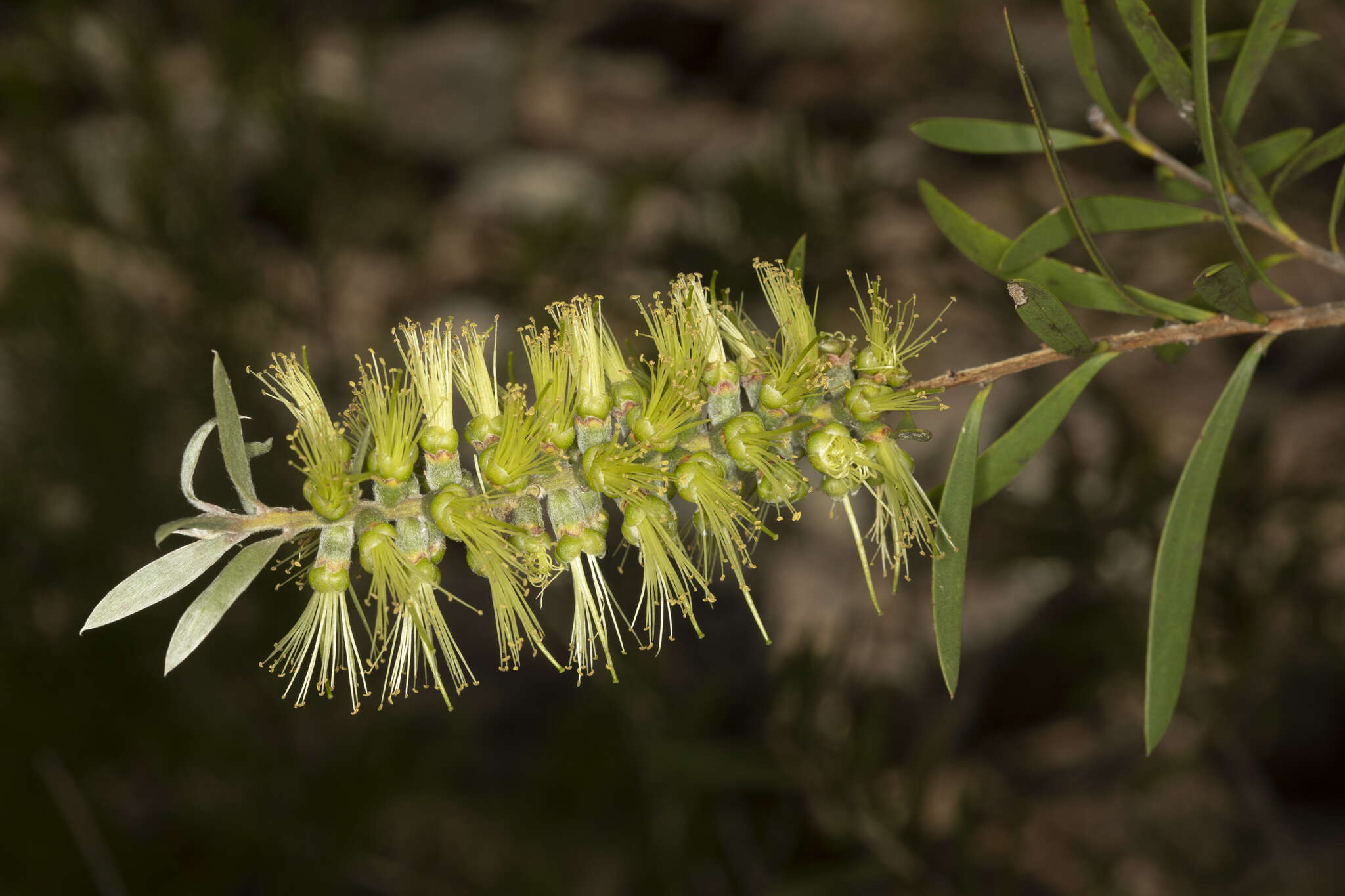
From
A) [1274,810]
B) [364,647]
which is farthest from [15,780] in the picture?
[1274,810]

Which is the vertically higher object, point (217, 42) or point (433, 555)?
point (217, 42)

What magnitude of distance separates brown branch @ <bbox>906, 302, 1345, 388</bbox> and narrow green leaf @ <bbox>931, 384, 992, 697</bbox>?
0.18 feet

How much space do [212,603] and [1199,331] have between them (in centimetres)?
102

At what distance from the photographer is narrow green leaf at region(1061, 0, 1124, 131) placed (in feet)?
3.22

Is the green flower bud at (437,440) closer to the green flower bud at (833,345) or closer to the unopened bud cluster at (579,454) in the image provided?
the unopened bud cluster at (579,454)

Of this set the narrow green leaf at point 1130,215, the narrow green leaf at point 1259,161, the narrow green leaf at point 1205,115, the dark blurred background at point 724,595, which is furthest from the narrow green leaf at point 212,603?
the dark blurred background at point 724,595

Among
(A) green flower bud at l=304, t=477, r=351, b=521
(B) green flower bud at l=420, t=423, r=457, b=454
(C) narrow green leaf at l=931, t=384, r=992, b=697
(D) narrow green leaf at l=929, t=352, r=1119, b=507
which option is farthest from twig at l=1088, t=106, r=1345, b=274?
(A) green flower bud at l=304, t=477, r=351, b=521

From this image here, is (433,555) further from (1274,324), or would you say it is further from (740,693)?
(740,693)

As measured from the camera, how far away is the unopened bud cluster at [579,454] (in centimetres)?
87

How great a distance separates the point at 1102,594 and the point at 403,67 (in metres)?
4.69

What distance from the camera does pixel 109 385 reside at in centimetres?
329

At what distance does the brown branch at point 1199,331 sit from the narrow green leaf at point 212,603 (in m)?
0.67

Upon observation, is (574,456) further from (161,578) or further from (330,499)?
(161,578)

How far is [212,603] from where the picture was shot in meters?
0.78
